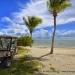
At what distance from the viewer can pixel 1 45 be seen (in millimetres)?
15844

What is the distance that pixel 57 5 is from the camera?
22422 mm

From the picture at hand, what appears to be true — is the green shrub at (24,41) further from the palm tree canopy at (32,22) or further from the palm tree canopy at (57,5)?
the palm tree canopy at (57,5)

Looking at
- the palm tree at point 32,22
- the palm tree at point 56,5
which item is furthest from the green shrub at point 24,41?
the palm tree at point 56,5

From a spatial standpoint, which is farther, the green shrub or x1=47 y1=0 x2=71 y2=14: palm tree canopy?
the green shrub

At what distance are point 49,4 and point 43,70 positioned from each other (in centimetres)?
1091

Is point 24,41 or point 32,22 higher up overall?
point 32,22

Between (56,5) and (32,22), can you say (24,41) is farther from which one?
(56,5)

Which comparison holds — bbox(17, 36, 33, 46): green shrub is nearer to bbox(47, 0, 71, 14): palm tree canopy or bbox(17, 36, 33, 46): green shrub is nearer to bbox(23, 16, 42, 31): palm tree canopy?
bbox(23, 16, 42, 31): palm tree canopy

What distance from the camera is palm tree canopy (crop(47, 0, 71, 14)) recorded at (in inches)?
880

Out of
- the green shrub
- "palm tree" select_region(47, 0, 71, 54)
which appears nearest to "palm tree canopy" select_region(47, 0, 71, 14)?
"palm tree" select_region(47, 0, 71, 54)

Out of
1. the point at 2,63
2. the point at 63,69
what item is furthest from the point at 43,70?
the point at 2,63

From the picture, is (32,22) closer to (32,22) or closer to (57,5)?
(32,22)

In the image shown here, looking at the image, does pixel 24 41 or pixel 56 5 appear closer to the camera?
pixel 56 5

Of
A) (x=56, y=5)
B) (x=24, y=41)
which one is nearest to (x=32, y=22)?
(x=24, y=41)
